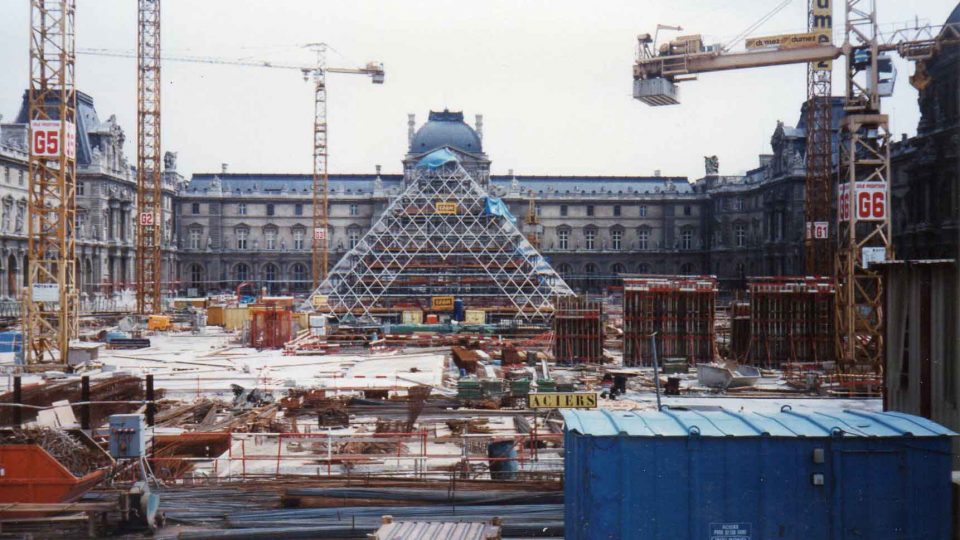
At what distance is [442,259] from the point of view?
71938mm

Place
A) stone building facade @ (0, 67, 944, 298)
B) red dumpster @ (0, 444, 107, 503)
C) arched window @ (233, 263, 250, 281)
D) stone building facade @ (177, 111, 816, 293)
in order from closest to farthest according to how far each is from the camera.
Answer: red dumpster @ (0, 444, 107, 503)
stone building facade @ (0, 67, 944, 298)
stone building facade @ (177, 111, 816, 293)
arched window @ (233, 263, 250, 281)

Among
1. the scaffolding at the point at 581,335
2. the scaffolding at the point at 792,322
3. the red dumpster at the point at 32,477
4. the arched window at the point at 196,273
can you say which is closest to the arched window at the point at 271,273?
the arched window at the point at 196,273

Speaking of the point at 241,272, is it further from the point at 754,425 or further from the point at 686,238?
the point at 754,425

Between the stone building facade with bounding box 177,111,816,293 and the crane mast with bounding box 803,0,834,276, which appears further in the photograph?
the stone building facade with bounding box 177,111,816,293

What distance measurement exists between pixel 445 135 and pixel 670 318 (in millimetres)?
68162

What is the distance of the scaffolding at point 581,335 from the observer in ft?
141

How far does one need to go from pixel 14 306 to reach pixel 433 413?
53471 mm

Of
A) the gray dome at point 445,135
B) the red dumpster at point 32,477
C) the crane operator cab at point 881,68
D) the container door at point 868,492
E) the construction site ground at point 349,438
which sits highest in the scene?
the gray dome at point 445,135

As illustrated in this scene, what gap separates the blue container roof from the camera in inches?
486

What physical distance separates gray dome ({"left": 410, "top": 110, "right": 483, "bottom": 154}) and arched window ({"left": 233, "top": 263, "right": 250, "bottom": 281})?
2448 centimetres

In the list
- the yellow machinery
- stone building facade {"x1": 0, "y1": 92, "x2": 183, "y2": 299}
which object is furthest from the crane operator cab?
stone building facade {"x1": 0, "y1": 92, "x2": 183, "y2": 299}

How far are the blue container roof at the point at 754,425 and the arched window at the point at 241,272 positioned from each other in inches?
3838

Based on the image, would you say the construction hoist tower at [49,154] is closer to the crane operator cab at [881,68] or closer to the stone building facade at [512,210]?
the crane operator cab at [881,68]

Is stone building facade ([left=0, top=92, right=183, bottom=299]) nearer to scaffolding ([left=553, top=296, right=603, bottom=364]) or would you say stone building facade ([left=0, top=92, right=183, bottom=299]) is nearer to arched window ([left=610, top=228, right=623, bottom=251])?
scaffolding ([left=553, top=296, right=603, bottom=364])
